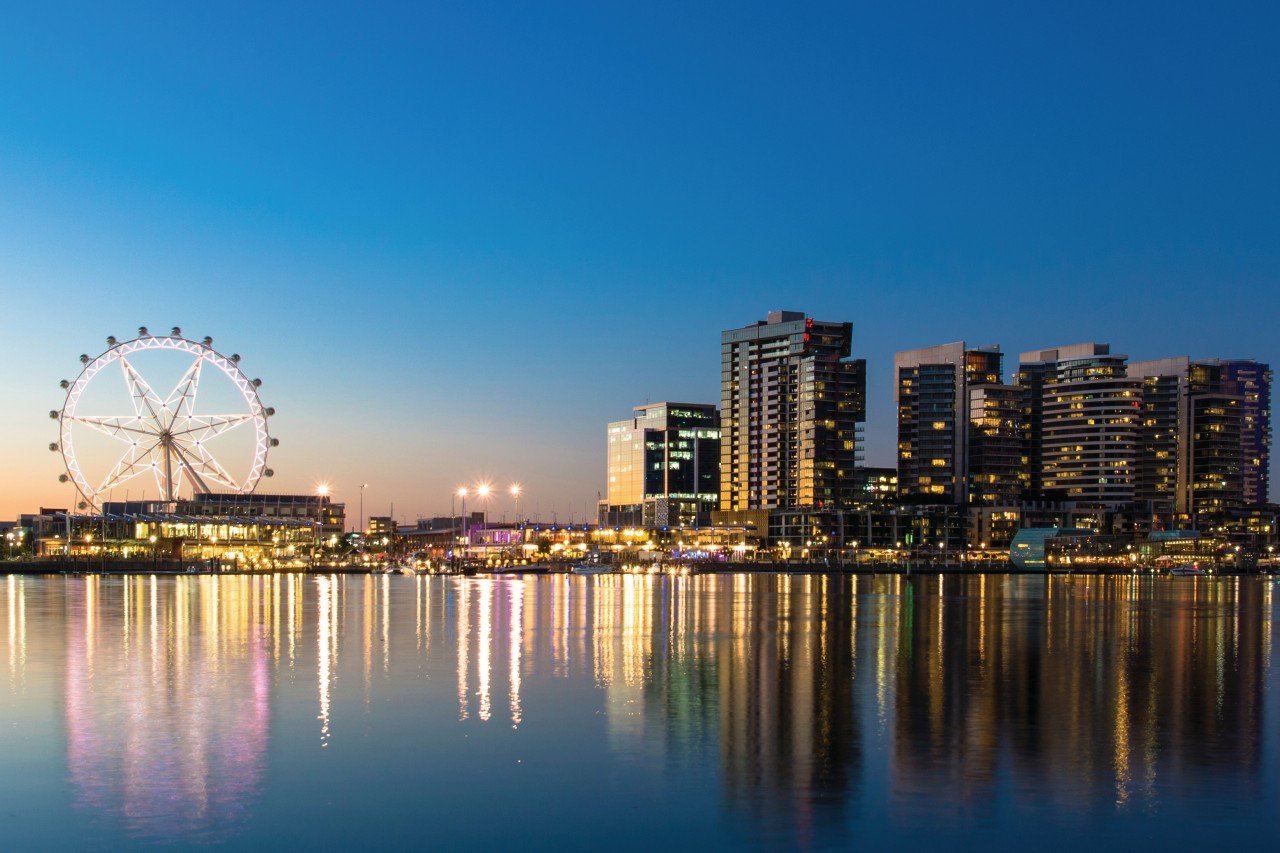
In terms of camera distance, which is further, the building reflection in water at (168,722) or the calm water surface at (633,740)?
the building reflection in water at (168,722)

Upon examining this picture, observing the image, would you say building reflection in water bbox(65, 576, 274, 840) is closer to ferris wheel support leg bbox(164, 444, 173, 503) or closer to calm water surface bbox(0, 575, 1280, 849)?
calm water surface bbox(0, 575, 1280, 849)

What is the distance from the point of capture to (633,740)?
31844 mm

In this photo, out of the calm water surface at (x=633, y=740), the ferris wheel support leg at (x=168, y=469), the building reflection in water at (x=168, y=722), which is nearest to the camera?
the calm water surface at (x=633, y=740)

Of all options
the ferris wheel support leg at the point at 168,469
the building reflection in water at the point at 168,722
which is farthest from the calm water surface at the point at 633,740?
the ferris wheel support leg at the point at 168,469

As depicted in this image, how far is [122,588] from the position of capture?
131125 millimetres

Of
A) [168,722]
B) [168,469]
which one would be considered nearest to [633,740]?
[168,722]

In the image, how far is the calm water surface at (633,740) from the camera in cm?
2311

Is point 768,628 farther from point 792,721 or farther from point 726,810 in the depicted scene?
point 726,810

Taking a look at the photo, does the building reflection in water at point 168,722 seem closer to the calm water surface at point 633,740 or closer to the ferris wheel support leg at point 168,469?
the calm water surface at point 633,740

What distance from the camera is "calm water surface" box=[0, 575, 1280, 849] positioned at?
23.1m

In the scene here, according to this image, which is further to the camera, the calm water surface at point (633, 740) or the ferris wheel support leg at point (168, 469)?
the ferris wheel support leg at point (168, 469)

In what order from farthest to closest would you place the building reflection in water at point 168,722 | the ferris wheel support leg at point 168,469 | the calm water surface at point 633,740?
the ferris wheel support leg at point 168,469, the building reflection in water at point 168,722, the calm water surface at point 633,740

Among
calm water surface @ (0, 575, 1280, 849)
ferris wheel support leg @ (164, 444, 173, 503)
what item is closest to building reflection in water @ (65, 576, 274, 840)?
calm water surface @ (0, 575, 1280, 849)

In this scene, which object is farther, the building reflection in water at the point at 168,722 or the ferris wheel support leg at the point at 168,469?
the ferris wheel support leg at the point at 168,469
